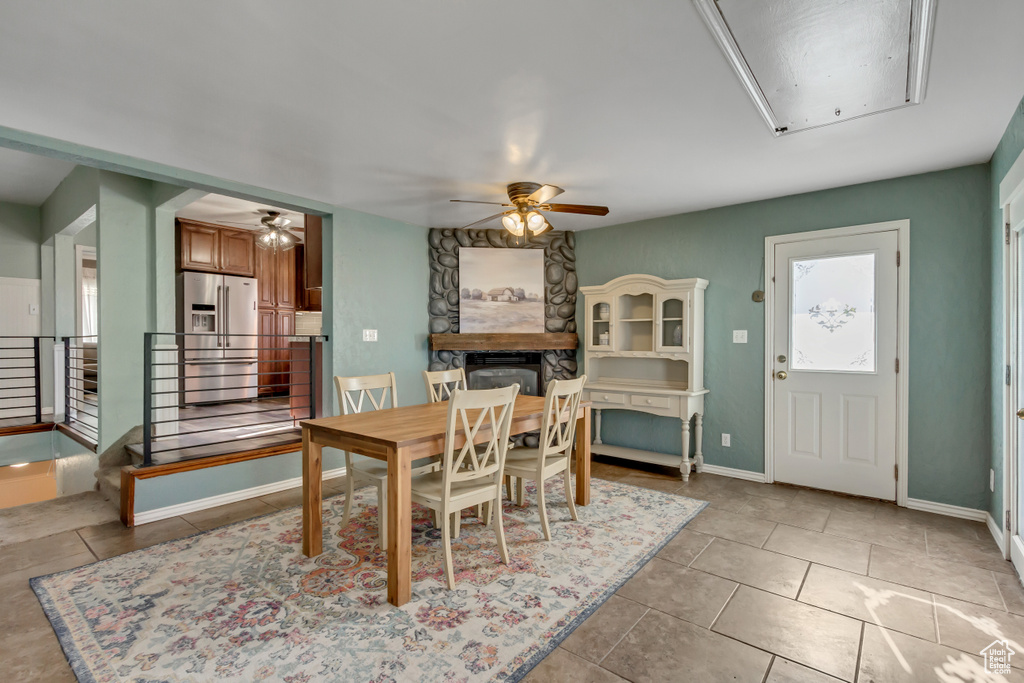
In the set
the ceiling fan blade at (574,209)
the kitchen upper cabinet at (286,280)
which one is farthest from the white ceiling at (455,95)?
the kitchen upper cabinet at (286,280)

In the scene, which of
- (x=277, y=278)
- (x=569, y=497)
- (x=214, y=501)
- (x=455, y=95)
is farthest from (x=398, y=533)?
(x=277, y=278)

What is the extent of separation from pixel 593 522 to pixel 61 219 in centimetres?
560

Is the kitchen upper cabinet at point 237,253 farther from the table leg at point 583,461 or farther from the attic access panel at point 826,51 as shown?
the attic access panel at point 826,51

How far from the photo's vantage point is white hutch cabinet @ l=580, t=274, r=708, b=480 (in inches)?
167

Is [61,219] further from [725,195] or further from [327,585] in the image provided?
[725,195]

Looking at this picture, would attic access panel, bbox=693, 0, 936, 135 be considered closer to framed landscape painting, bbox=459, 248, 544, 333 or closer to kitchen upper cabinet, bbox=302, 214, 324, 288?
framed landscape painting, bbox=459, 248, 544, 333

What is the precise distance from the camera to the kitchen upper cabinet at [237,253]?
6277mm

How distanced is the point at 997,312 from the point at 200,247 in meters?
7.43

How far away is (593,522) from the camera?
3168 mm

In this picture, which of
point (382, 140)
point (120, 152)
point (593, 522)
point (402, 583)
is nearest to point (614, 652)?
point (402, 583)

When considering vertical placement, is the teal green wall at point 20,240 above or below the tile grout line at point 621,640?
above

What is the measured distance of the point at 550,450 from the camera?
3.01 m

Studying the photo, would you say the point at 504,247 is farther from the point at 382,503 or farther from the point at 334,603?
the point at 334,603

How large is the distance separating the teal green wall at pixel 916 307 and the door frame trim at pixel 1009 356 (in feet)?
1.91
